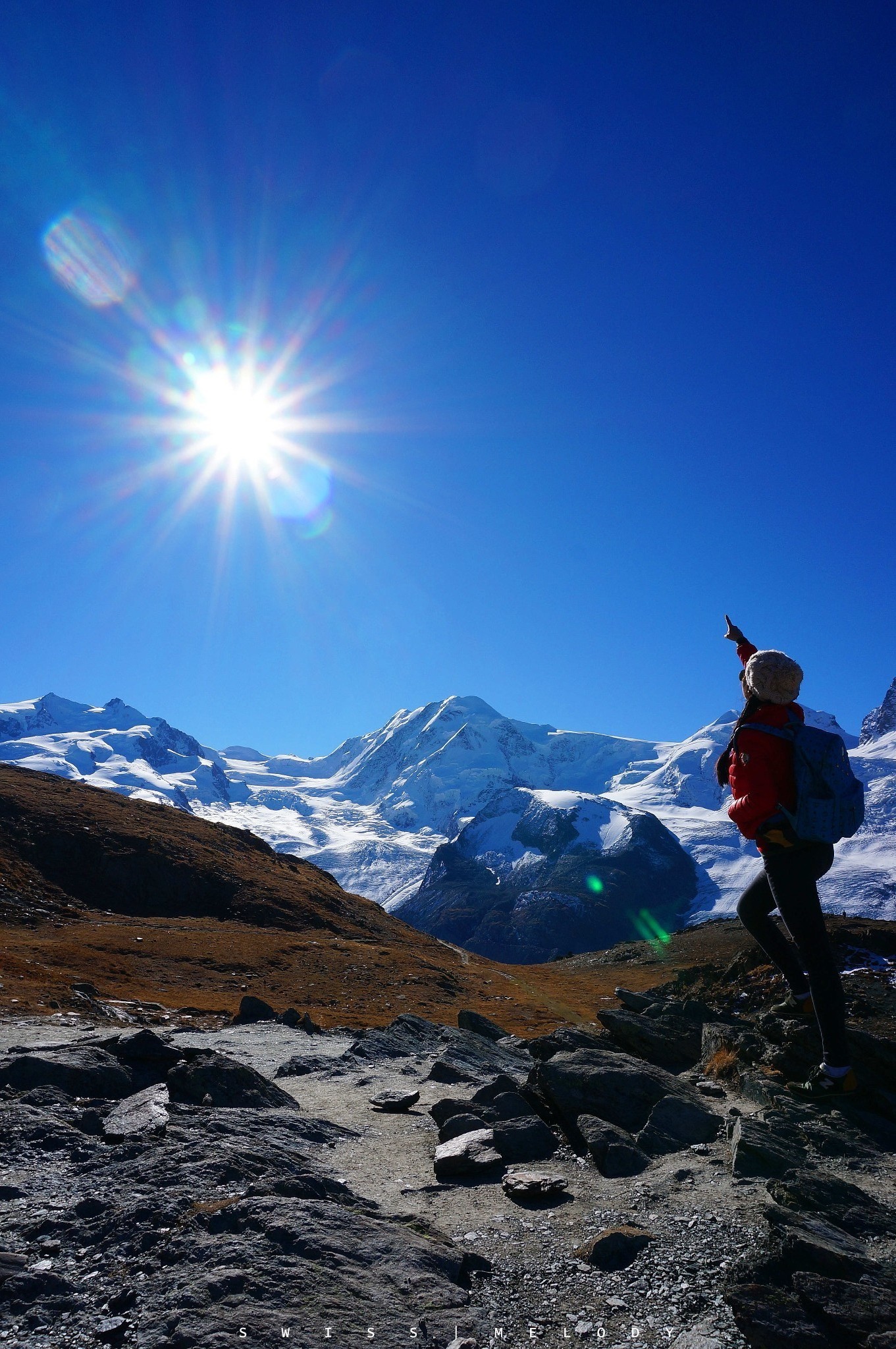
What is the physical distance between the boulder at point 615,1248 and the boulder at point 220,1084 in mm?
4678

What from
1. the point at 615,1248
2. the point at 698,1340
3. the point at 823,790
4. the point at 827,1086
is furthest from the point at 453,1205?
the point at 823,790

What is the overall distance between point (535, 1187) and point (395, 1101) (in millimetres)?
4004

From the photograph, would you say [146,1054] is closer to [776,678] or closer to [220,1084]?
[220,1084]

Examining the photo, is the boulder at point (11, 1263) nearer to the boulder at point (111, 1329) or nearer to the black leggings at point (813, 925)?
the boulder at point (111, 1329)

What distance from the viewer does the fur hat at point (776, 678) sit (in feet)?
21.6

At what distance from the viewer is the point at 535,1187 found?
20.7ft

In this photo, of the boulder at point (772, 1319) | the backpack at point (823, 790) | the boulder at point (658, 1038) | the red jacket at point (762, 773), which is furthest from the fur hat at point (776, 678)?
the boulder at point (658, 1038)

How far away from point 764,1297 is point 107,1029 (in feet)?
43.6

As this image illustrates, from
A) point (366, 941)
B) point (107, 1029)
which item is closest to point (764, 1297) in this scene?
point (107, 1029)

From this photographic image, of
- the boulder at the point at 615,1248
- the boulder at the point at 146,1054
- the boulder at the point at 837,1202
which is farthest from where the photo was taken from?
the boulder at the point at 146,1054

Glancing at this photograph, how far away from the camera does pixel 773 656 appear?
6680 millimetres

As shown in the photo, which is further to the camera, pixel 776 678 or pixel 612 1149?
pixel 612 1149

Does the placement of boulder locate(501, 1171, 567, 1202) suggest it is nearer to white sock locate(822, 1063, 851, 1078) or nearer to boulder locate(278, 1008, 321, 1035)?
white sock locate(822, 1063, 851, 1078)

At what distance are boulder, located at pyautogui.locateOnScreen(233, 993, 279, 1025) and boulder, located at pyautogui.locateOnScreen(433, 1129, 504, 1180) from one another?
13.0 meters
